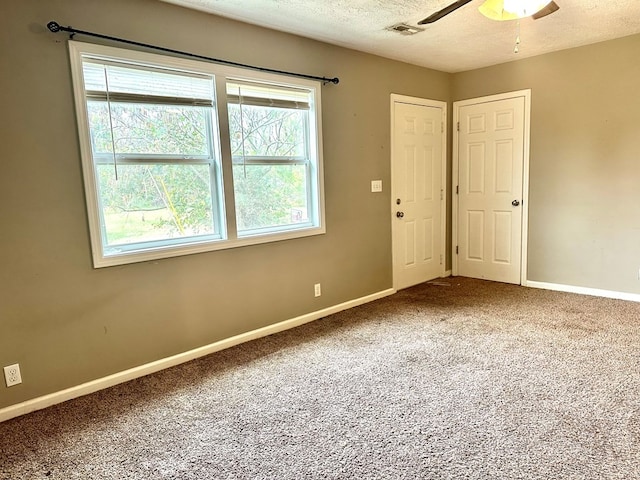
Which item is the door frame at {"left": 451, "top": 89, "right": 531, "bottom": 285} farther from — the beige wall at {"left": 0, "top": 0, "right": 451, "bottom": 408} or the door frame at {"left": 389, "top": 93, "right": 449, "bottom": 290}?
the beige wall at {"left": 0, "top": 0, "right": 451, "bottom": 408}

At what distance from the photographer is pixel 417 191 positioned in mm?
4648

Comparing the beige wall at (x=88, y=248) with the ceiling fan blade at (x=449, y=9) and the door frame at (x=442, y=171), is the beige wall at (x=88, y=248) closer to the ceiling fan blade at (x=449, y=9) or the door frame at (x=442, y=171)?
the door frame at (x=442, y=171)

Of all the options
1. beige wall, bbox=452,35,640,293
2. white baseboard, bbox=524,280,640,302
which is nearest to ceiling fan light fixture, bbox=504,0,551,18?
beige wall, bbox=452,35,640,293

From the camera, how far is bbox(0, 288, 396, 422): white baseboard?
2.34m

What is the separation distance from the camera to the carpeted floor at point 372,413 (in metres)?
1.81

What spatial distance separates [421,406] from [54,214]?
2382 millimetres

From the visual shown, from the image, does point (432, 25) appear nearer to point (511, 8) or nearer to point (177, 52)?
point (511, 8)

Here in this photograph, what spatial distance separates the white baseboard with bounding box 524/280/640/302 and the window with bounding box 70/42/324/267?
2631 mm

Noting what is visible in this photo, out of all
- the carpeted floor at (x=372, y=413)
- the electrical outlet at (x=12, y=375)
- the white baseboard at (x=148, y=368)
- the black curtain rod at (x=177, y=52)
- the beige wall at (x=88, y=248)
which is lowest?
the carpeted floor at (x=372, y=413)

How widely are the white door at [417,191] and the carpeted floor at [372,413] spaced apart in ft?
4.45

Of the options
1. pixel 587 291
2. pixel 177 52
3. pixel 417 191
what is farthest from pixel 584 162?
pixel 177 52

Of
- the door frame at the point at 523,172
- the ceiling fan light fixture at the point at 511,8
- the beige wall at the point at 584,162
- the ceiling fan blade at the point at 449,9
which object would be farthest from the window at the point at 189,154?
the beige wall at the point at 584,162

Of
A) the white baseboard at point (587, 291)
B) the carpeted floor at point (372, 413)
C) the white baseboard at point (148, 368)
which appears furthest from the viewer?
the white baseboard at point (587, 291)

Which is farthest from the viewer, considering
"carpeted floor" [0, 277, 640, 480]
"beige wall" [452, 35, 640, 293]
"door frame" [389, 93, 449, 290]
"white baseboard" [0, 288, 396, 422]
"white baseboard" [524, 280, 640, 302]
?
"door frame" [389, 93, 449, 290]
